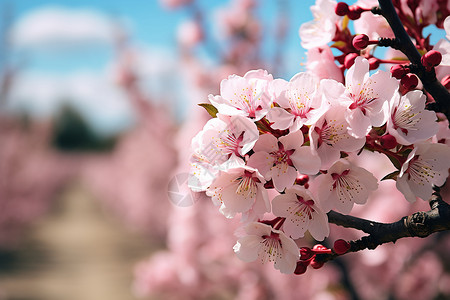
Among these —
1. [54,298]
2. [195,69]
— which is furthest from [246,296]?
[54,298]

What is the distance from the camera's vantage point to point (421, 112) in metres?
0.69

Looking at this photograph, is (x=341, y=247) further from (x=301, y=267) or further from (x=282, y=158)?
(x=282, y=158)

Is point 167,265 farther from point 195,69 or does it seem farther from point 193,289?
point 195,69

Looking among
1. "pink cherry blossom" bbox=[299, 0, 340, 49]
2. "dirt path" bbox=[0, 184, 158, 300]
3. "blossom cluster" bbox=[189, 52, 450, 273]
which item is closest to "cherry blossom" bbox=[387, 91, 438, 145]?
"blossom cluster" bbox=[189, 52, 450, 273]

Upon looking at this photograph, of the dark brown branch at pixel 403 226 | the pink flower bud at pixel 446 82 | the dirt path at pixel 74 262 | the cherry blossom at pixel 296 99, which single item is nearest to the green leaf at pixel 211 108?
the cherry blossom at pixel 296 99

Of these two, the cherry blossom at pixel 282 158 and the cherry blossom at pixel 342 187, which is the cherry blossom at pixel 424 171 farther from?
the cherry blossom at pixel 282 158

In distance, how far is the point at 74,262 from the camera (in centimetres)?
862

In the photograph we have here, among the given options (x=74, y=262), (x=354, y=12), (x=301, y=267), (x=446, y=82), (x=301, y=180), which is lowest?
(x=74, y=262)

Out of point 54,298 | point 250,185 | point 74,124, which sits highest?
point 250,185

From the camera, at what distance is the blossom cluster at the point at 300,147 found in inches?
25.3

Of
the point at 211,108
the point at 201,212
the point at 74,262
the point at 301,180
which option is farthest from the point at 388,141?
the point at 74,262

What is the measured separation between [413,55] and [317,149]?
260 millimetres

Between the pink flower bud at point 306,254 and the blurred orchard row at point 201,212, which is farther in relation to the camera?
the blurred orchard row at point 201,212

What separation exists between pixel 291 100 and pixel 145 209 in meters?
9.14
